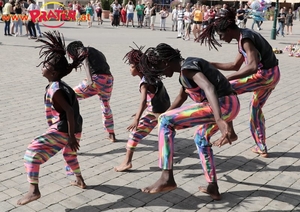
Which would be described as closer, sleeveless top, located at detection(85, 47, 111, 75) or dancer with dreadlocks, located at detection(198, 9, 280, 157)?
dancer with dreadlocks, located at detection(198, 9, 280, 157)

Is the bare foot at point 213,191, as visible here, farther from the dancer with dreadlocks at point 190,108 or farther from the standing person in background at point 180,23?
the standing person in background at point 180,23

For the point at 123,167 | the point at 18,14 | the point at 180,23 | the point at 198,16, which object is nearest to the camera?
the point at 123,167

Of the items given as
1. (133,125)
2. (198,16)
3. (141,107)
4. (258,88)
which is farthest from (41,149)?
(198,16)

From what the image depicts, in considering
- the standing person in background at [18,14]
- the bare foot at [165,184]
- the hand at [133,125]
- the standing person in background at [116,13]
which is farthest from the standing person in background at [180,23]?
the bare foot at [165,184]

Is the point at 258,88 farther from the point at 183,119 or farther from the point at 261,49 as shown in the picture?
the point at 183,119

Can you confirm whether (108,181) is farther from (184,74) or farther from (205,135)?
(184,74)

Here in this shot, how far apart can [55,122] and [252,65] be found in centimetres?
231

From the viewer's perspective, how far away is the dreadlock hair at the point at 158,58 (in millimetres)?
4141

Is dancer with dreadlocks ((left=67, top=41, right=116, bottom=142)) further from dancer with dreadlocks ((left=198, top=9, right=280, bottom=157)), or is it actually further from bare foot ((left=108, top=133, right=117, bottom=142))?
dancer with dreadlocks ((left=198, top=9, right=280, bottom=157))

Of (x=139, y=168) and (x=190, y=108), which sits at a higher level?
(x=190, y=108)

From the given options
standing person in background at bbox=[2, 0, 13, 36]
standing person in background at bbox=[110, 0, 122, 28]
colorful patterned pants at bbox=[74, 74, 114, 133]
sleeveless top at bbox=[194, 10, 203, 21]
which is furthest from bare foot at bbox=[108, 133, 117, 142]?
standing person in background at bbox=[110, 0, 122, 28]

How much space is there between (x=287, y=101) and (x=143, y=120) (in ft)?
15.9

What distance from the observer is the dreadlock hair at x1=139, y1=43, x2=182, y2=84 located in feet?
13.6

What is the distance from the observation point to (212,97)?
144 inches
